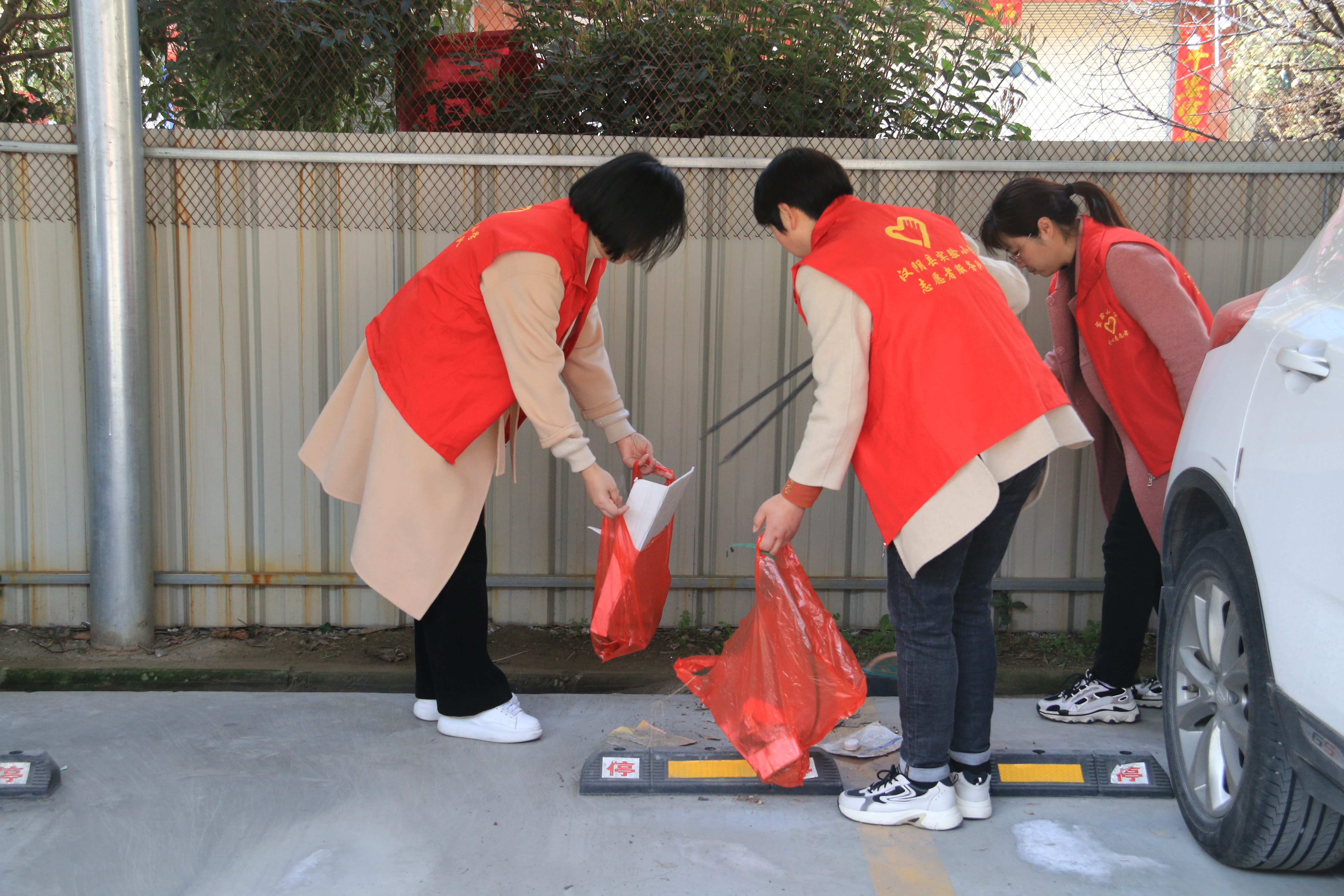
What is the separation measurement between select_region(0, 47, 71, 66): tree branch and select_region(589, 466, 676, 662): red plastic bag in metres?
3.92

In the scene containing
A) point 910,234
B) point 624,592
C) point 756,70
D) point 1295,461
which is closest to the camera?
point 1295,461

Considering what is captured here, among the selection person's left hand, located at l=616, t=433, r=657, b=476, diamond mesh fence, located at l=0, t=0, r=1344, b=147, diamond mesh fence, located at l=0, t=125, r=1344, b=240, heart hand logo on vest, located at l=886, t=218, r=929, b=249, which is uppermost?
diamond mesh fence, located at l=0, t=0, r=1344, b=147

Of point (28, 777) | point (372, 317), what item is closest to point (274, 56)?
point (372, 317)

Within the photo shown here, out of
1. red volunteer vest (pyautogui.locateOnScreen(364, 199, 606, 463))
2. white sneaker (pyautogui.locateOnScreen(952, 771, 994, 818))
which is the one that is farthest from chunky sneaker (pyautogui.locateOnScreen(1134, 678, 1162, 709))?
red volunteer vest (pyautogui.locateOnScreen(364, 199, 606, 463))

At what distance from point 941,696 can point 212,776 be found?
2077 millimetres

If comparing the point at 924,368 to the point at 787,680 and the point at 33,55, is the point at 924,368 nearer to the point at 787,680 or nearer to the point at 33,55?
the point at 787,680

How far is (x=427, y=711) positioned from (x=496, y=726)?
0.31m

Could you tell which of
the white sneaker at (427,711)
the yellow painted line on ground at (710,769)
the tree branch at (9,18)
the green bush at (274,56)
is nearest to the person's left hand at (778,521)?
the yellow painted line on ground at (710,769)

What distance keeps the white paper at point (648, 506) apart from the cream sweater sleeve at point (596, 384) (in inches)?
14.6

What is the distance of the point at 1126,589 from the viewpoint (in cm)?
326

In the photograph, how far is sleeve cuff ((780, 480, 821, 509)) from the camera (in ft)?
8.24

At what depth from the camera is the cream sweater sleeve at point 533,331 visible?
9.19 feet

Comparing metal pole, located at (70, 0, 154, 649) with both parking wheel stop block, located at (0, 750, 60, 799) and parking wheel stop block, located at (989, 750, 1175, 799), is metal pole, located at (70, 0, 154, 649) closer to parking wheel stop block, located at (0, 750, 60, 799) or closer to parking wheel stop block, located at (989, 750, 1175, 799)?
parking wheel stop block, located at (0, 750, 60, 799)

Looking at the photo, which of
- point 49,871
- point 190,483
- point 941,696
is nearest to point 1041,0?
point 941,696
